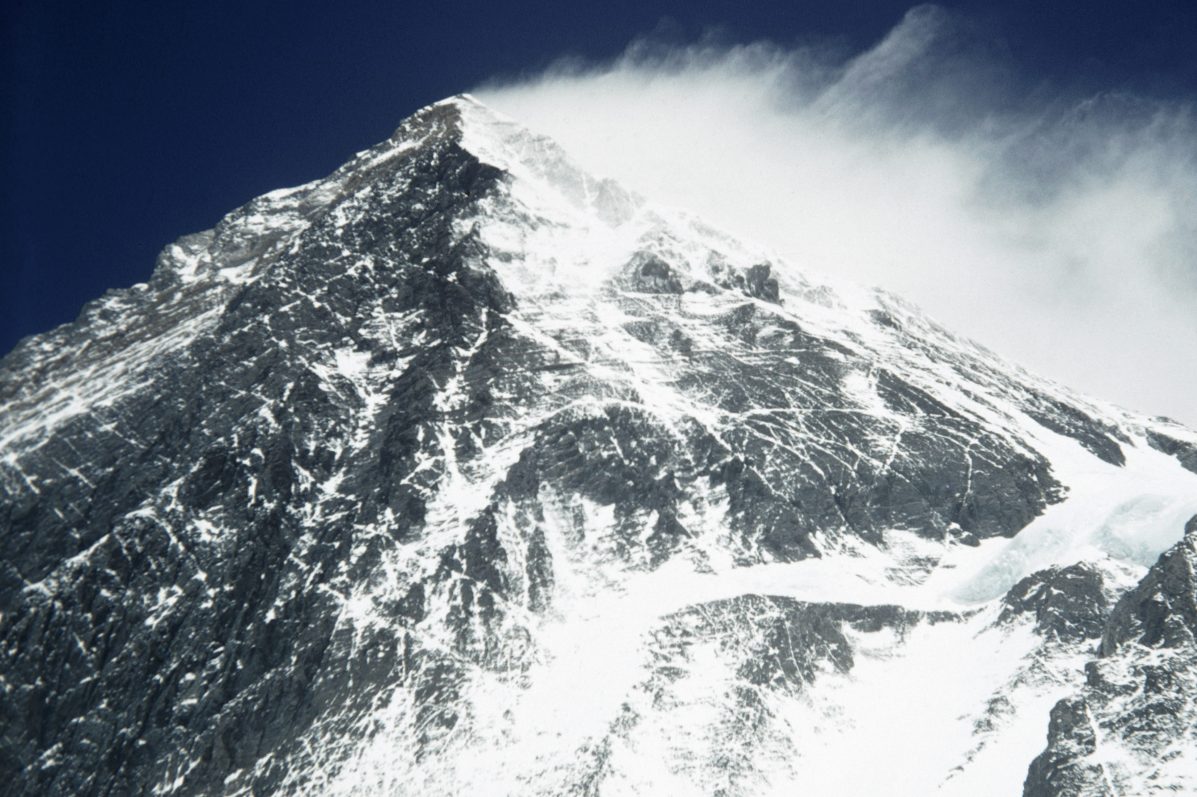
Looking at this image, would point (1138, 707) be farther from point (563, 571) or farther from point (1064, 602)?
point (563, 571)

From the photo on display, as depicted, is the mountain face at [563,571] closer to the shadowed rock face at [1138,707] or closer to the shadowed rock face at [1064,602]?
the shadowed rock face at [1138,707]

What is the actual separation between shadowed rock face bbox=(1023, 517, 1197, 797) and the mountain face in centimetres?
37

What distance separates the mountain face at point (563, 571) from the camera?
124 meters

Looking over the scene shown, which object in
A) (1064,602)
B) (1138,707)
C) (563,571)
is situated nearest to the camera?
(1138,707)

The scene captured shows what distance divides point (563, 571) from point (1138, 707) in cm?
6922

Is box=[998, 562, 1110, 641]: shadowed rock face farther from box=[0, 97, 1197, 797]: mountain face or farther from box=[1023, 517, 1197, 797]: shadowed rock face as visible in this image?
box=[1023, 517, 1197, 797]: shadowed rock face

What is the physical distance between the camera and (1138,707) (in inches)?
4444

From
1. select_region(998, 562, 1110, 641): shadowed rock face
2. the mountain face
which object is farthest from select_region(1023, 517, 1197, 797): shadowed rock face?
select_region(998, 562, 1110, 641): shadowed rock face

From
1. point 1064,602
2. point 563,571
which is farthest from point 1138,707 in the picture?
point 563,571

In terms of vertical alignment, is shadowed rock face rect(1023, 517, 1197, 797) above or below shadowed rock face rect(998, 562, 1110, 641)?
above

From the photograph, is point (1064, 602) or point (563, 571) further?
point (563, 571)

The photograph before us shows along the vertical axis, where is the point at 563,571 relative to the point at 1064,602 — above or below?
below

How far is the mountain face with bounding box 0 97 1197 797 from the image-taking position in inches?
4902

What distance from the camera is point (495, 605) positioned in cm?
14175
